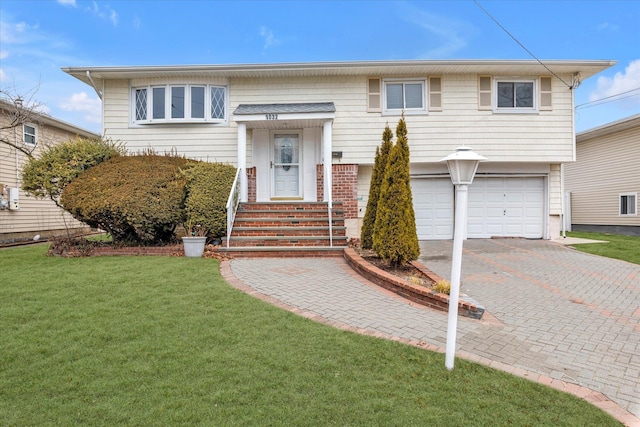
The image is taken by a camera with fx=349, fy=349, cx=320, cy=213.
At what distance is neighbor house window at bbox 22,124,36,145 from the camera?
522 inches

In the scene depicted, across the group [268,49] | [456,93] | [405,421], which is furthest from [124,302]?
[268,49]

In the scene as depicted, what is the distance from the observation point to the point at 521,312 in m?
4.60

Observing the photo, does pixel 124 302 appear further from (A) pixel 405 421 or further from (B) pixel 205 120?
(B) pixel 205 120

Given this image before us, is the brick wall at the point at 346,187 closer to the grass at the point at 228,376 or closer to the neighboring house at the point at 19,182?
the grass at the point at 228,376

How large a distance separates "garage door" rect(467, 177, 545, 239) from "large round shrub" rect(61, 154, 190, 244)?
30.1ft

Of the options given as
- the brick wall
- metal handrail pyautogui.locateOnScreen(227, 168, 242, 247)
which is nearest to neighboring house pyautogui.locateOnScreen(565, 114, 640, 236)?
the brick wall

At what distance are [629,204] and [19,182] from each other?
24.6 m

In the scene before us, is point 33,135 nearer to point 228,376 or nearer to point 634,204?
point 228,376

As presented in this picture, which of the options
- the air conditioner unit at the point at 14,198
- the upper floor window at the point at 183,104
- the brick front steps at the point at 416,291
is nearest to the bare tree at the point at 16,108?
the air conditioner unit at the point at 14,198

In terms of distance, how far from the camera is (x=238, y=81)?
1088cm

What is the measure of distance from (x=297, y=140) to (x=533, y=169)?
25.5 feet

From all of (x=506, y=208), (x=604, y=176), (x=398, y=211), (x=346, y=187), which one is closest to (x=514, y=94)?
(x=506, y=208)

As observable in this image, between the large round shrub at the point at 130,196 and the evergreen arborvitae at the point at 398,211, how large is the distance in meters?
5.04

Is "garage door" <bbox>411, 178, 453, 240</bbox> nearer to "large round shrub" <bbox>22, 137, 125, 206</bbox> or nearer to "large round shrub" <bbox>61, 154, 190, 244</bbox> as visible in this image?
"large round shrub" <bbox>61, 154, 190, 244</bbox>
